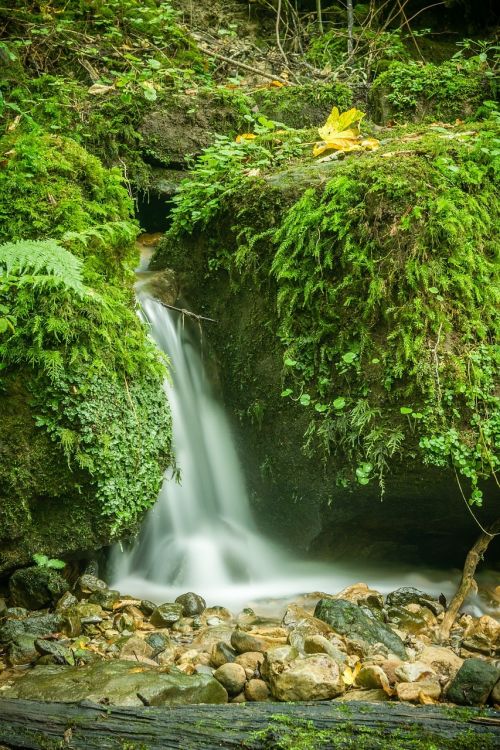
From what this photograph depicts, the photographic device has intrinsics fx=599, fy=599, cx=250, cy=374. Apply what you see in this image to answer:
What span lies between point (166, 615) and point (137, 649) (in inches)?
16.7

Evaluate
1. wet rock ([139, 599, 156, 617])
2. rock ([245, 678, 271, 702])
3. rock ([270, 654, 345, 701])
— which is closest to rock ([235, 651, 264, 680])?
rock ([245, 678, 271, 702])

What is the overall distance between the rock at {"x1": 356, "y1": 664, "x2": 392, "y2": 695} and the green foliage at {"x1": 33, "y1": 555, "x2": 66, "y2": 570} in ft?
6.56

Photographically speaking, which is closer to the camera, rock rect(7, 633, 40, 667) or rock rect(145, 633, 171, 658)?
rock rect(7, 633, 40, 667)

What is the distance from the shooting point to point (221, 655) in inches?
135

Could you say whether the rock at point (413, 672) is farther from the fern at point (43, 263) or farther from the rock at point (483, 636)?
the fern at point (43, 263)

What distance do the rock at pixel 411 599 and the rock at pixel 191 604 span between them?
53.1 inches

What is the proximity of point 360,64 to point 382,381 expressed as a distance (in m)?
6.94

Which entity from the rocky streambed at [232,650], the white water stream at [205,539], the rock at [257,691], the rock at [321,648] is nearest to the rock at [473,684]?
the rocky streambed at [232,650]

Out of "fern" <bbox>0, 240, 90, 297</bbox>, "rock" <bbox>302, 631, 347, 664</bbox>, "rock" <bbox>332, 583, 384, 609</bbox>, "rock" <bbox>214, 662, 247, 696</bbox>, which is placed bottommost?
"rock" <bbox>332, 583, 384, 609</bbox>

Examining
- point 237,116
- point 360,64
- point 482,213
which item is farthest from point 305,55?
point 482,213

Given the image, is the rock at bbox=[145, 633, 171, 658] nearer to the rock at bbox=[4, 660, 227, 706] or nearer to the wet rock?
the wet rock

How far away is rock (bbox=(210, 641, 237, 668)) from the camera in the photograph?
3.42m

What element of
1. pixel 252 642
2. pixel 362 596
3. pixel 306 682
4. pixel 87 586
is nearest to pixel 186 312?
pixel 87 586

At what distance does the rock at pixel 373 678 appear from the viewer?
10.1ft
